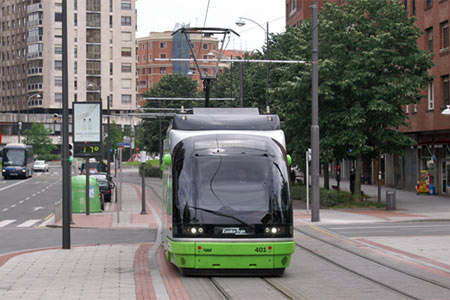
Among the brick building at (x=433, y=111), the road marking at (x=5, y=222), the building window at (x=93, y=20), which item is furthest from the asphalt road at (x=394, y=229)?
the building window at (x=93, y=20)

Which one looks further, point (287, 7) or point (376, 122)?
point (287, 7)

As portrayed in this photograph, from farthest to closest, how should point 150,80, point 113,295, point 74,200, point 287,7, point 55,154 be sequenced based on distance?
point 150,80, point 55,154, point 287,7, point 74,200, point 113,295

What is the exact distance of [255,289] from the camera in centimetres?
1252

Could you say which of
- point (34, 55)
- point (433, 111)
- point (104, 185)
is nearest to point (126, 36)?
point (34, 55)

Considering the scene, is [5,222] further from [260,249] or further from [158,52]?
[158,52]

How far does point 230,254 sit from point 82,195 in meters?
23.1

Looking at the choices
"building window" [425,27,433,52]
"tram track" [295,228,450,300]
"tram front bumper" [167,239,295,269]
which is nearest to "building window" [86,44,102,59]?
"building window" [425,27,433,52]

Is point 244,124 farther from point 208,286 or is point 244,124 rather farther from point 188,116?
point 208,286

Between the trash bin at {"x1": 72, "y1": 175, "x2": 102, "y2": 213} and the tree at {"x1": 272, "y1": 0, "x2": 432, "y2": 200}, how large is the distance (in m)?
9.43

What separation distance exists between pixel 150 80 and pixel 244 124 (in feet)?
497

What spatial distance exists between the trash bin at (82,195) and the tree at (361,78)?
943cm

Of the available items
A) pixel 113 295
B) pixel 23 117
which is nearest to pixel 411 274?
pixel 113 295

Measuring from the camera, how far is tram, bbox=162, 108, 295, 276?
13.3 m

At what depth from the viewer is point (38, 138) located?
113 metres
